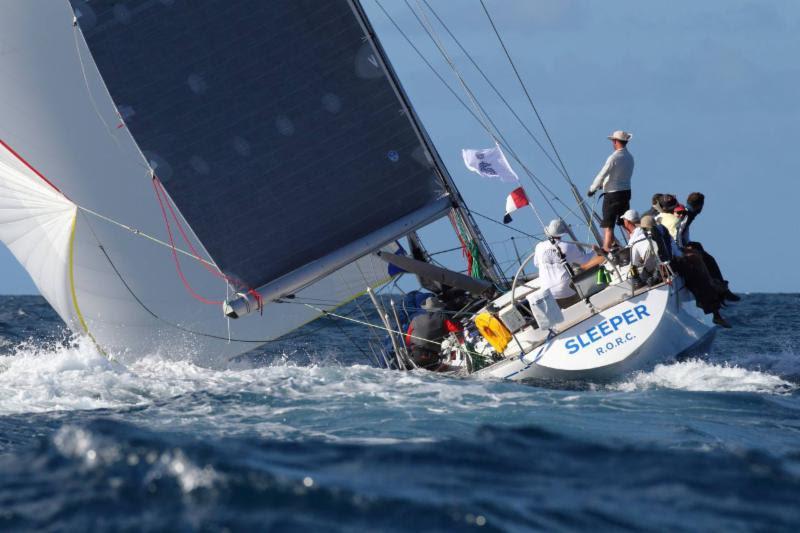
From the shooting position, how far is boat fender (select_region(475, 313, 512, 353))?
9273 mm

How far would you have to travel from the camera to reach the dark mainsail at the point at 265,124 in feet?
32.4

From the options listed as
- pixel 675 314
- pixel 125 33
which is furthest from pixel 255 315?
pixel 675 314

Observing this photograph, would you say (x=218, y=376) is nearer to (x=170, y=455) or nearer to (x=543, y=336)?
(x=543, y=336)

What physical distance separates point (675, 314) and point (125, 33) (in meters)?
5.40

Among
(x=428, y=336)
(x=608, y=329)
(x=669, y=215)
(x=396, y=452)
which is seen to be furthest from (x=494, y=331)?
(x=396, y=452)

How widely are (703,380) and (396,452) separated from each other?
3660mm

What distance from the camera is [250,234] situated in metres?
10.5

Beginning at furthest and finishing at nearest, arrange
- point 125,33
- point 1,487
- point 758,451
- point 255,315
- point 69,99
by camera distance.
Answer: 1. point 255,315
2. point 69,99
3. point 125,33
4. point 758,451
5. point 1,487

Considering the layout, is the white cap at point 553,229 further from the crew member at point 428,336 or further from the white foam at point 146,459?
the white foam at point 146,459

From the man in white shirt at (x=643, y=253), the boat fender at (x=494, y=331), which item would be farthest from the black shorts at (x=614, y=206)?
the boat fender at (x=494, y=331)

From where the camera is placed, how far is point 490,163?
10.8m

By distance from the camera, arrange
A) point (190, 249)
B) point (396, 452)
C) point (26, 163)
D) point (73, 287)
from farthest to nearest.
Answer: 1. point (190, 249)
2. point (73, 287)
3. point (26, 163)
4. point (396, 452)

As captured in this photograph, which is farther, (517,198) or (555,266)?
(517,198)

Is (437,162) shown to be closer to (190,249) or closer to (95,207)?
(190,249)
